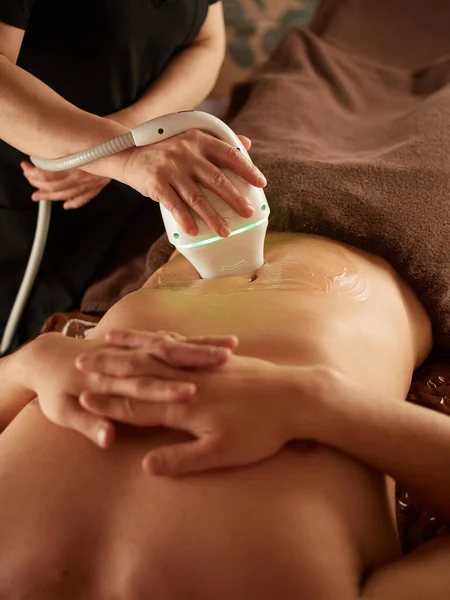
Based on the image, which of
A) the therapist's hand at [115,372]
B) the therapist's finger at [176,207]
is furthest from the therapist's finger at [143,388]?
the therapist's finger at [176,207]

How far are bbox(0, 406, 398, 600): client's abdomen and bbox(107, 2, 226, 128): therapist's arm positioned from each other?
68 centimetres

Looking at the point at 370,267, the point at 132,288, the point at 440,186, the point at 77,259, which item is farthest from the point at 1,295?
the point at 440,186

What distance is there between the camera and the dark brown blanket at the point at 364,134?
3.06 ft

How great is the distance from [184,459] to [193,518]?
0.05 m

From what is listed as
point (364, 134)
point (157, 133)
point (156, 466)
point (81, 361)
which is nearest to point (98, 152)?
point (157, 133)

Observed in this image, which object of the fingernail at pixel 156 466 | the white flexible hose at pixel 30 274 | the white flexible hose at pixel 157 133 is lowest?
the white flexible hose at pixel 30 274

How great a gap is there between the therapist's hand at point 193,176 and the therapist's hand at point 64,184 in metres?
0.34

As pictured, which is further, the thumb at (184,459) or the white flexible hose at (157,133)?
the white flexible hose at (157,133)

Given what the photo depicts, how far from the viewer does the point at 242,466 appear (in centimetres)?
61

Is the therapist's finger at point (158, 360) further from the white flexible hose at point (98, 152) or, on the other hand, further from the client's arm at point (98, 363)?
the white flexible hose at point (98, 152)

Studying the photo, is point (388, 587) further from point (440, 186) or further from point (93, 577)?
point (440, 186)

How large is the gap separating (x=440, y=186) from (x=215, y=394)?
59 cm

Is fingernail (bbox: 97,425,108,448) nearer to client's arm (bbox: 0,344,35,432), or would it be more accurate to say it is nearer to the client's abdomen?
the client's abdomen

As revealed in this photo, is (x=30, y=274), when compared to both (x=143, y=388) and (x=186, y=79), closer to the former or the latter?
(x=186, y=79)
